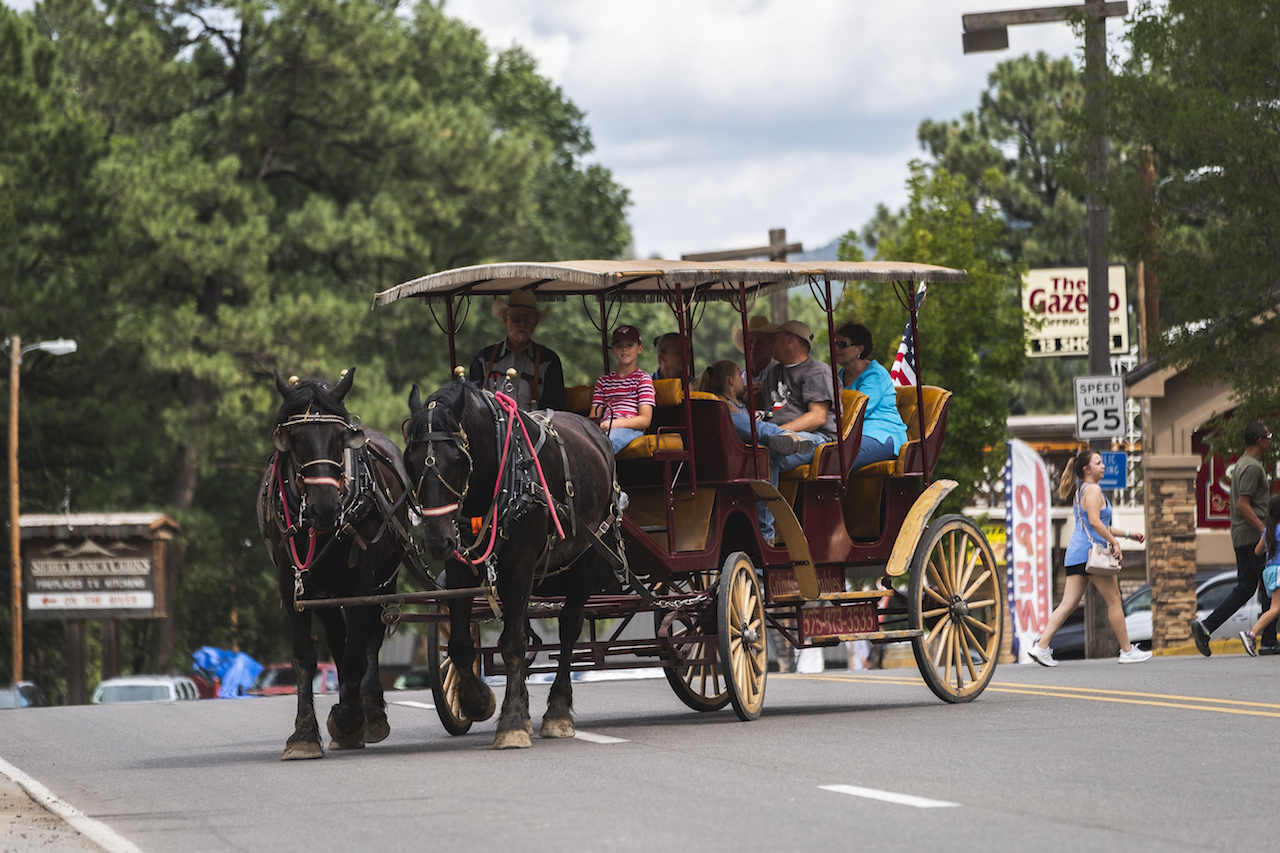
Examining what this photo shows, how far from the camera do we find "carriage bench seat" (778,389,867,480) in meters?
13.6

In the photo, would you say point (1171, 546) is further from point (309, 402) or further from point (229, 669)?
point (309, 402)

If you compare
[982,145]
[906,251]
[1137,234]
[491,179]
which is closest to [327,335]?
[491,179]

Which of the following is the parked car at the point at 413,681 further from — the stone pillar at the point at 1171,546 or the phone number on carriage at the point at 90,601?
the stone pillar at the point at 1171,546

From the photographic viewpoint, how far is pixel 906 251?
31.6m

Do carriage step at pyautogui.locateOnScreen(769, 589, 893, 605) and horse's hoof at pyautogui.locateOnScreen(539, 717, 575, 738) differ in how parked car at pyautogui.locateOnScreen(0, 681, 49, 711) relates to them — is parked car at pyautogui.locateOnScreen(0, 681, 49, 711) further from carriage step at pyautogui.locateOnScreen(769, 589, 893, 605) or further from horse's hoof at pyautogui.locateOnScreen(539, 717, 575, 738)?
horse's hoof at pyautogui.locateOnScreen(539, 717, 575, 738)

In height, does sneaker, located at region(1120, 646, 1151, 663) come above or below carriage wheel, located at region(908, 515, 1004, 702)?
below

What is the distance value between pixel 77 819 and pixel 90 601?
84.6 ft

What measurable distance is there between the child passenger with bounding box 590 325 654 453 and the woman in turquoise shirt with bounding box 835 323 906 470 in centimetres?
193

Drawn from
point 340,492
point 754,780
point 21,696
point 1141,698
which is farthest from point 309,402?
point 21,696

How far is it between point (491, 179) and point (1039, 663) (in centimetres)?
2288

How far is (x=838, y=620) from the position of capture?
45.4ft

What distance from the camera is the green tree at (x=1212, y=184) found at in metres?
20.7

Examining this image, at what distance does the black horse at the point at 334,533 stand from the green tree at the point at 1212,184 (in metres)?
11.7

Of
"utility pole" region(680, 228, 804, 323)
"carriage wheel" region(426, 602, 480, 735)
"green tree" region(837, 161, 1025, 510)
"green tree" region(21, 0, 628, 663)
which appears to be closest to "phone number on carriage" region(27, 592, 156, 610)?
"green tree" region(21, 0, 628, 663)
